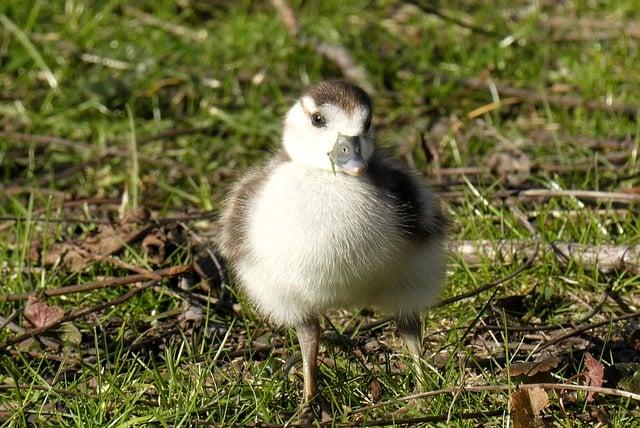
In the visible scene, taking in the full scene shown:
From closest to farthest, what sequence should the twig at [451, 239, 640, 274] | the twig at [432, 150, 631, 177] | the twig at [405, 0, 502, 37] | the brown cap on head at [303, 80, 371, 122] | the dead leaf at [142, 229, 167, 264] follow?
the brown cap on head at [303, 80, 371, 122]
the twig at [451, 239, 640, 274]
the dead leaf at [142, 229, 167, 264]
the twig at [432, 150, 631, 177]
the twig at [405, 0, 502, 37]

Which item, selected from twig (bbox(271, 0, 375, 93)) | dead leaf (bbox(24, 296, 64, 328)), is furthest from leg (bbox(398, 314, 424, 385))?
twig (bbox(271, 0, 375, 93))

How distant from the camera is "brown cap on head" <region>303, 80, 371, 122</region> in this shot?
2934 millimetres

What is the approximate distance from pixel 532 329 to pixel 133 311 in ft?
4.26

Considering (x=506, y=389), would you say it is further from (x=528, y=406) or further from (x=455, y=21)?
(x=455, y=21)

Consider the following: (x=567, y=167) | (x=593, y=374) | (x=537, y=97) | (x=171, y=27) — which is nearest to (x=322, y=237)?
(x=593, y=374)

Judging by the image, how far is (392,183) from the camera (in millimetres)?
3021

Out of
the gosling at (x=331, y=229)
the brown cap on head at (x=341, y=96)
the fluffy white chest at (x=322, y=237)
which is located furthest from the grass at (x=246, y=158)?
the brown cap on head at (x=341, y=96)

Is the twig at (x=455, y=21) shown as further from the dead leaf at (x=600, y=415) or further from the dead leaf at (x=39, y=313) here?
the dead leaf at (x=600, y=415)

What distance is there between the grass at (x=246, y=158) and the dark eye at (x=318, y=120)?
0.61m

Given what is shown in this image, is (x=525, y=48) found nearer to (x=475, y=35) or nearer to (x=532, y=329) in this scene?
(x=475, y=35)

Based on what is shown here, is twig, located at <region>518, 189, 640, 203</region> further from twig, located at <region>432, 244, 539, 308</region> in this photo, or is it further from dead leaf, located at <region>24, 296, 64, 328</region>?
dead leaf, located at <region>24, 296, 64, 328</region>

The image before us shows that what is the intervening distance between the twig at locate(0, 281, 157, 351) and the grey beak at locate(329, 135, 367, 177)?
0.92 metres

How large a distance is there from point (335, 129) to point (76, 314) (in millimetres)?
1022

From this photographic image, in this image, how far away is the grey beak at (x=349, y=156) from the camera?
286 cm
